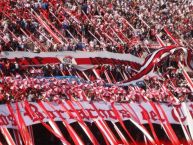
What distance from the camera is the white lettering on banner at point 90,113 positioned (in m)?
19.0

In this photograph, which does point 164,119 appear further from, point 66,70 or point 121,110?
point 66,70

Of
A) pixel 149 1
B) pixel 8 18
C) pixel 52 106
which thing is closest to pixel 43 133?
pixel 52 106

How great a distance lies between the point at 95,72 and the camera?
26.8 metres

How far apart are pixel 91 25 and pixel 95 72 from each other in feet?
12.5

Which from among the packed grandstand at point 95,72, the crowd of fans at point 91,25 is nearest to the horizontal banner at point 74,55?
the packed grandstand at point 95,72

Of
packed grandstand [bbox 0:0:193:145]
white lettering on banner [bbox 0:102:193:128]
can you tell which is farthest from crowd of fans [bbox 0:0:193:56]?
white lettering on banner [bbox 0:102:193:128]

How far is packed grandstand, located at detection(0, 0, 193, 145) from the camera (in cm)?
2025

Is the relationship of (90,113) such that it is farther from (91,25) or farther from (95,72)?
(91,25)

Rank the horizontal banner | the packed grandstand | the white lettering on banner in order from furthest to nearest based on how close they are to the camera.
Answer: the horizontal banner < the packed grandstand < the white lettering on banner

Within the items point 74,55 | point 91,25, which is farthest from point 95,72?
point 91,25

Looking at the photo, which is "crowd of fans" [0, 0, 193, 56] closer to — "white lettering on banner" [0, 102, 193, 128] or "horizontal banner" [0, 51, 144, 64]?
"horizontal banner" [0, 51, 144, 64]

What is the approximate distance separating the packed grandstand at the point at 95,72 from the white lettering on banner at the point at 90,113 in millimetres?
35

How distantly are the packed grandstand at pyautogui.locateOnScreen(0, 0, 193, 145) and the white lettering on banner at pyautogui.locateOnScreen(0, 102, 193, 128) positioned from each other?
1.4 inches

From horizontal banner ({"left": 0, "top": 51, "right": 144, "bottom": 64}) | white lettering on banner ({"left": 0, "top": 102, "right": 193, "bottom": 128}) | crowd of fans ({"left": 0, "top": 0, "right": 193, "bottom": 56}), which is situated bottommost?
white lettering on banner ({"left": 0, "top": 102, "right": 193, "bottom": 128})
